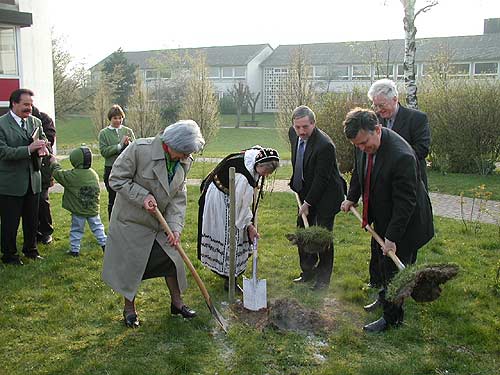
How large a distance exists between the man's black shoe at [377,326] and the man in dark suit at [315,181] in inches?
40.0

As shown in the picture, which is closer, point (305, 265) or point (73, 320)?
point (73, 320)

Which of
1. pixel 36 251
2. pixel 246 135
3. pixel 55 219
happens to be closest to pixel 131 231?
pixel 36 251

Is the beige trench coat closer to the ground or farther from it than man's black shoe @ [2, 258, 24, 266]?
farther from it

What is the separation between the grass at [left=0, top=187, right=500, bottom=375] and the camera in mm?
3982

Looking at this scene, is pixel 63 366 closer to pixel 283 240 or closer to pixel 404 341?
pixel 404 341

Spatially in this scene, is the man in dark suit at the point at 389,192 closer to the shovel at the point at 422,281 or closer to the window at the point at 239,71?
the shovel at the point at 422,281

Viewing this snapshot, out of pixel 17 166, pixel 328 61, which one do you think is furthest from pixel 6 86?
pixel 328 61

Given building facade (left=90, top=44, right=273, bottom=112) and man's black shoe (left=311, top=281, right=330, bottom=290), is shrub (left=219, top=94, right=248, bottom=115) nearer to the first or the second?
building facade (left=90, top=44, right=273, bottom=112)

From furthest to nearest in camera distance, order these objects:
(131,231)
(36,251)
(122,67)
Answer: (122,67) < (36,251) < (131,231)

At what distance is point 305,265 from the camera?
580cm

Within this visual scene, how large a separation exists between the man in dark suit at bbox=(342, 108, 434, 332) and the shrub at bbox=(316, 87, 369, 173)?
9.72m

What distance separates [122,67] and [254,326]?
39.4 m

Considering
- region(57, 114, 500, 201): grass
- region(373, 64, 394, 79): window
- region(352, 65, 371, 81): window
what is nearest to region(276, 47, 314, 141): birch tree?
region(57, 114, 500, 201): grass

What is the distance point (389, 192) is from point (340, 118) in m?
10.4
